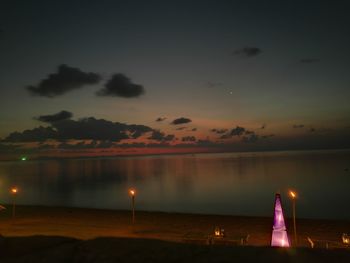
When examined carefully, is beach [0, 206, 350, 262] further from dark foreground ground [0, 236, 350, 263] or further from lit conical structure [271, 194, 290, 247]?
lit conical structure [271, 194, 290, 247]

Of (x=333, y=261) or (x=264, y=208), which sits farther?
(x=264, y=208)

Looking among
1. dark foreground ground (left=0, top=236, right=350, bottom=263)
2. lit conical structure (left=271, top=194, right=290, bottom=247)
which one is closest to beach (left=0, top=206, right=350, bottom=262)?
dark foreground ground (left=0, top=236, right=350, bottom=263)

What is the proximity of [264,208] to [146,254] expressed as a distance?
197ft

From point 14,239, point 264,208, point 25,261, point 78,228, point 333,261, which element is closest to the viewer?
point 333,261

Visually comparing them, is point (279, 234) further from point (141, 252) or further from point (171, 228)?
point (171, 228)

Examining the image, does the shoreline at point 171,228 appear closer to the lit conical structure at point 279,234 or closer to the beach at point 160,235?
the beach at point 160,235

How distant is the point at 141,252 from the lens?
2.55 metres

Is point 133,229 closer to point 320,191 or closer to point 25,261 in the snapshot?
point 25,261

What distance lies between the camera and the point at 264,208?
193 ft

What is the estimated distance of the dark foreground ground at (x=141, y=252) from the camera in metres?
2.35

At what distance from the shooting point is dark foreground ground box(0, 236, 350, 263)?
235 cm

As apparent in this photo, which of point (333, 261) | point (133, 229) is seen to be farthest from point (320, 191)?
point (333, 261)

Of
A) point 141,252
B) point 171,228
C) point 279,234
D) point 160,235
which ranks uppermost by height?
point 141,252

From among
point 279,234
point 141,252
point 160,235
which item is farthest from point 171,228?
point 141,252
